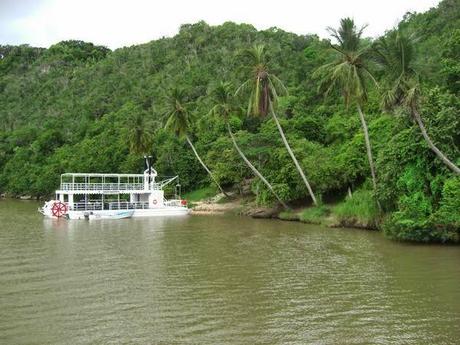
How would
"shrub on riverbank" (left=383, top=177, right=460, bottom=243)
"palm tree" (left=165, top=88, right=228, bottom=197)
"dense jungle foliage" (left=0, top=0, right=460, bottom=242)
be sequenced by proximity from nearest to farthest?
"shrub on riverbank" (left=383, top=177, right=460, bottom=243) < "dense jungle foliage" (left=0, top=0, right=460, bottom=242) < "palm tree" (left=165, top=88, right=228, bottom=197)

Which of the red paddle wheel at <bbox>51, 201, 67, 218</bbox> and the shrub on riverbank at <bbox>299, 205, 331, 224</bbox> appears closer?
the shrub on riverbank at <bbox>299, 205, 331, 224</bbox>

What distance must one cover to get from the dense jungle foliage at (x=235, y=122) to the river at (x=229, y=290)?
5129mm

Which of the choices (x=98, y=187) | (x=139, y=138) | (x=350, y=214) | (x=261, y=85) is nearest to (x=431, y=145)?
(x=350, y=214)

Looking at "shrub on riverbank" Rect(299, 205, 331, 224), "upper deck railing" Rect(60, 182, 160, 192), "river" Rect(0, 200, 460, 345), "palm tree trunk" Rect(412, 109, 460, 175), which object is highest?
"palm tree trunk" Rect(412, 109, 460, 175)

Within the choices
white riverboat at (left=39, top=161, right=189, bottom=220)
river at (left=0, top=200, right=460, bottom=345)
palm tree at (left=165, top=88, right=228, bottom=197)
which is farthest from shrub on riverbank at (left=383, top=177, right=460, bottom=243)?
palm tree at (left=165, top=88, right=228, bottom=197)

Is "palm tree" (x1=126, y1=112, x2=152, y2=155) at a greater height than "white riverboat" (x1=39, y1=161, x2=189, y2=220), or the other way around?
"palm tree" (x1=126, y1=112, x2=152, y2=155)

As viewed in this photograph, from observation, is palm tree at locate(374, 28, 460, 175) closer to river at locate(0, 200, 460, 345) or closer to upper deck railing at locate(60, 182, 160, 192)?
river at locate(0, 200, 460, 345)

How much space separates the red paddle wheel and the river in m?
16.3

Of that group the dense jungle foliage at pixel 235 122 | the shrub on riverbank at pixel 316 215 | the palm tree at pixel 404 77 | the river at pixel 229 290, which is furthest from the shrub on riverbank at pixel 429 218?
the shrub on riverbank at pixel 316 215

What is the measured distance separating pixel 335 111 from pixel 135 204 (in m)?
24.5

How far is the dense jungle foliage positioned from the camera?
99.3ft

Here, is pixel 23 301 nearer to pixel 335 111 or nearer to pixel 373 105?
pixel 373 105

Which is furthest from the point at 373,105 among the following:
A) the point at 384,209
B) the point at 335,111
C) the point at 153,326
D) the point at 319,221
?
the point at 153,326

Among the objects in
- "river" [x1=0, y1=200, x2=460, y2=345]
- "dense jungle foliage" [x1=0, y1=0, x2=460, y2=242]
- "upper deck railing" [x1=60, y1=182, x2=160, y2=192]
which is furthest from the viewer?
"upper deck railing" [x1=60, y1=182, x2=160, y2=192]
